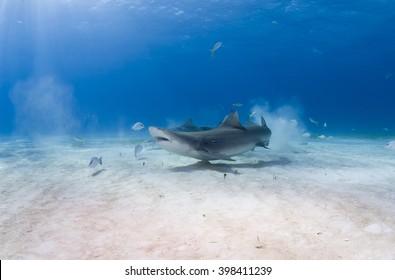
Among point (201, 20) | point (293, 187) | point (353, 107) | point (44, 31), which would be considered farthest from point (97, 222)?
point (353, 107)

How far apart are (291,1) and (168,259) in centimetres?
3258

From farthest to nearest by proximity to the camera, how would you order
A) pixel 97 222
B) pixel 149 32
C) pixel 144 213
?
pixel 149 32, pixel 144 213, pixel 97 222

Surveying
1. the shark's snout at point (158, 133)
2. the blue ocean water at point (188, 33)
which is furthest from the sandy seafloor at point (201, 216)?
the blue ocean water at point (188, 33)

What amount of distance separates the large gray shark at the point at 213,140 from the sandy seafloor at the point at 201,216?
0.61m

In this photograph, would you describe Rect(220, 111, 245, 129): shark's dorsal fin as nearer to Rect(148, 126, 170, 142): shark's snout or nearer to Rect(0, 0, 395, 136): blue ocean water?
Rect(148, 126, 170, 142): shark's snout

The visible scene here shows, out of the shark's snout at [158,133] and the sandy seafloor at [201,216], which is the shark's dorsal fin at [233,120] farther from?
the shark's snout at [158,133]

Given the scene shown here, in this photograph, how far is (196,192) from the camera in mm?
4680

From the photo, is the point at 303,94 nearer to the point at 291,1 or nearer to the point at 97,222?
the point at 291,1

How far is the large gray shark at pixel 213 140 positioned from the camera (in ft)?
19.7

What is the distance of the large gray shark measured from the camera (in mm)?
6012

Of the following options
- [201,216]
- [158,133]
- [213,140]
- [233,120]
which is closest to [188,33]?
[233,120]

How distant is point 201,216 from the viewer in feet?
11.7

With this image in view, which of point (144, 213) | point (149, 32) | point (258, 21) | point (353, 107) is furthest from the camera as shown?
point (353, 107)

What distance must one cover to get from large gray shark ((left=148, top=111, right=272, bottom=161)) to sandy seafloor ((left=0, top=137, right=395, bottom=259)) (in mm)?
611
